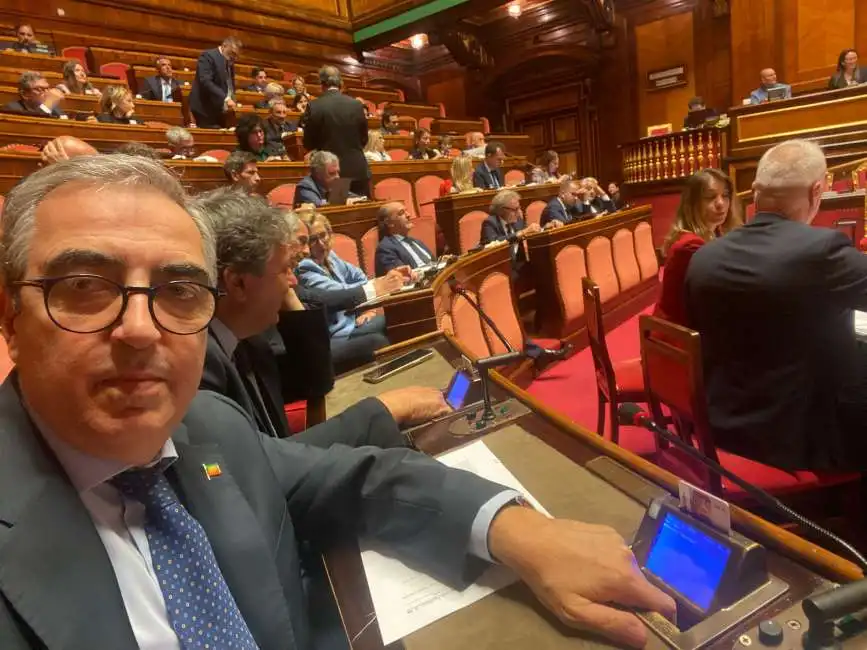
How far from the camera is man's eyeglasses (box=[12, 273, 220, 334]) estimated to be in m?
0.61

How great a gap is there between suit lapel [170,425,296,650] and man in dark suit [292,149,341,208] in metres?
3.51

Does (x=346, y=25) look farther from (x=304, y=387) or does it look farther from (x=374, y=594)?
(x=374, y=594)

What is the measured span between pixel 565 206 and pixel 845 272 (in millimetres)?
4282

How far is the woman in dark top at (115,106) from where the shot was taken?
15.9 ft

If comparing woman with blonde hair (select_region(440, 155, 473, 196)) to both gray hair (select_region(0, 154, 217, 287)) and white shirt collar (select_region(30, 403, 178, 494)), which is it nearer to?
gray hair (select_region(0, 154, 217, 287))

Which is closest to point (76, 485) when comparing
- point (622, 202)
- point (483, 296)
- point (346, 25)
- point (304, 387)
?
point (304, 387)

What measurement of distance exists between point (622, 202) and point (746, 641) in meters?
7.71

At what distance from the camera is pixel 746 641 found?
0.54 meters

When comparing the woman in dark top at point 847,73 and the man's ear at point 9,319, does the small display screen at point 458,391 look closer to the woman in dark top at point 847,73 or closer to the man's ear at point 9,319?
Result: the man's ear at point 9,319

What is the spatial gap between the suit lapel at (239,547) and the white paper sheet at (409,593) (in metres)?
0.13

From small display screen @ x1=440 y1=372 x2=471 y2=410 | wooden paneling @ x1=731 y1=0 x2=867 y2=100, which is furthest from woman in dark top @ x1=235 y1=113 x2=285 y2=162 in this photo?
wooden paneling @ x1=731 y1=0 x2=867 y2=100

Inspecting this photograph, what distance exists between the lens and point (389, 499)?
32.7 inches

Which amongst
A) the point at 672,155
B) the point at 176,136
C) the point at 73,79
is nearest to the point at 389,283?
the point at 176,136

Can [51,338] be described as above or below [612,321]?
above
